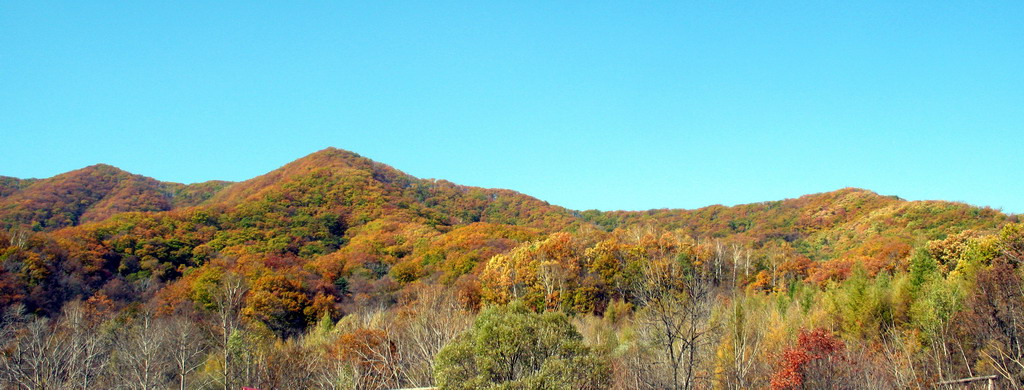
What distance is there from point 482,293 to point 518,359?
76.8ft

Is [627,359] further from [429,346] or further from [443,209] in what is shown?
[443,209]

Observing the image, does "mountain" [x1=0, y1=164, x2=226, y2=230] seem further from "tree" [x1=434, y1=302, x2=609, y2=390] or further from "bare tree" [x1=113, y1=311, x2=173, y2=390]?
"tree" [x1=434, y1=302, x2=609, y2=390]

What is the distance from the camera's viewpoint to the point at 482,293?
4266 cm

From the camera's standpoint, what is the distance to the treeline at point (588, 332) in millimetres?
18375

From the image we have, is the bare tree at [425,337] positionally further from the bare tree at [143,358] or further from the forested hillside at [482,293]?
the bare tree at [143,358]

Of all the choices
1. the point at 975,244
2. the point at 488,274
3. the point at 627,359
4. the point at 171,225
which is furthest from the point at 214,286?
the point at 975,244

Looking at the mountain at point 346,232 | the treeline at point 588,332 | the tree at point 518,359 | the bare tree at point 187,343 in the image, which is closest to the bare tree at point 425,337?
the treeline at point 588,332

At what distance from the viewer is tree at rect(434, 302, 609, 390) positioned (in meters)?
17.6

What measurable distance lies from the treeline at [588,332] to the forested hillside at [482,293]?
0.41ft

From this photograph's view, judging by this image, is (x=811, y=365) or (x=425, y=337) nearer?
(x=811, y=365)

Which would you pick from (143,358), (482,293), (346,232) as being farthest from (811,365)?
(346,232)

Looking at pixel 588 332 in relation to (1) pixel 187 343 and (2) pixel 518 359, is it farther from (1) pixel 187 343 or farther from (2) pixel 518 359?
(1) pixel 187 343

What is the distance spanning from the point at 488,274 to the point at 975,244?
2608 cm

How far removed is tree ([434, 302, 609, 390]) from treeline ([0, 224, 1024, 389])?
0.18 feet
